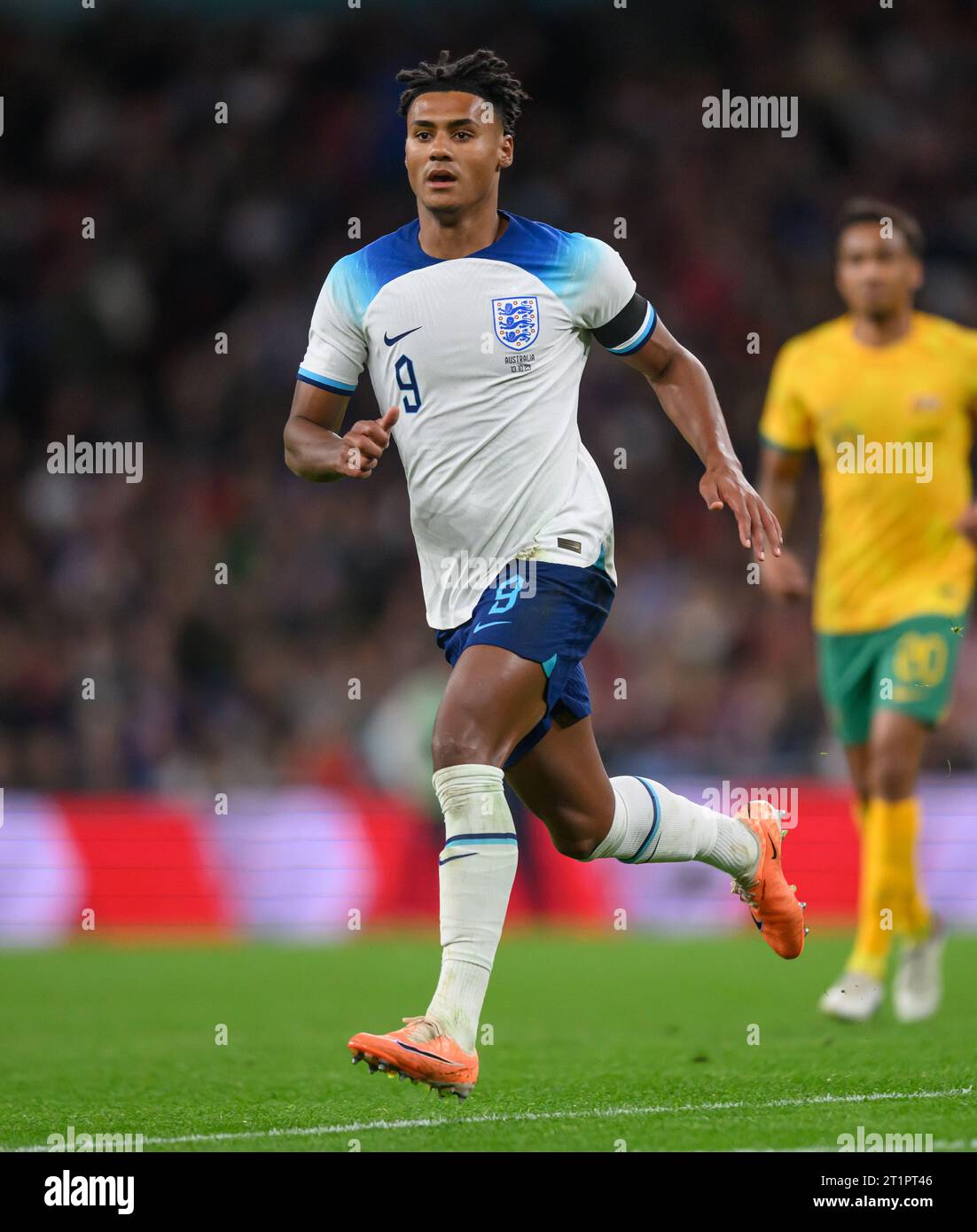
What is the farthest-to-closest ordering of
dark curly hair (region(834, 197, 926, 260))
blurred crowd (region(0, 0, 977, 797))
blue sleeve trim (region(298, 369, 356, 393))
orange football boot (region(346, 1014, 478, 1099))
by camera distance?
1. blurred crowd (region(0, 0, 977, 797))
2. dark curly hair (region(834, 197, 926, 260))
3. blue sleeve trim (region(298, 369, 356, 393))
4. orange football boot (region(346, 1014, 478, 1099))

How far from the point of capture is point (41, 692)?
1512cm

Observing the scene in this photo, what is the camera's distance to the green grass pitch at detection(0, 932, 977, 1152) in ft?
15.2

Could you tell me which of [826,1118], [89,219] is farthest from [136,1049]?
[89,219]

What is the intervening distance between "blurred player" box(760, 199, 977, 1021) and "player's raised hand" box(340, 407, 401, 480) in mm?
2964

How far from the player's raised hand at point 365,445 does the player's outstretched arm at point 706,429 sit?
0.90m

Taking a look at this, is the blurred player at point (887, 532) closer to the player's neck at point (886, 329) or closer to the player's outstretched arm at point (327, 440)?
the player's neck at point (886, 329)

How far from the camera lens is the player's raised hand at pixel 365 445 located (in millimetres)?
4734

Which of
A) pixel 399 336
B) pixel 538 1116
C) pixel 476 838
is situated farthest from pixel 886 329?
pixel 538 1116

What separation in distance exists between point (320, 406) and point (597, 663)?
393 inches

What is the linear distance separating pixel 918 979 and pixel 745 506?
3160 mm

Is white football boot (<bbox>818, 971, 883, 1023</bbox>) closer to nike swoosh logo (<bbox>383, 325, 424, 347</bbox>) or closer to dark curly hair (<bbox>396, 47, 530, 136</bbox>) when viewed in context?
nike swoosh logo (<bbox>383, 325, 424, 347</bbox>)

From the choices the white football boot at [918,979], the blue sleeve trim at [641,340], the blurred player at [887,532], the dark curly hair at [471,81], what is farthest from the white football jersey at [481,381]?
the white football boot at [918,979]

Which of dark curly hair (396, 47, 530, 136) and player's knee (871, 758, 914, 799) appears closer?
dark curly hair (396, 47, 530, 136)

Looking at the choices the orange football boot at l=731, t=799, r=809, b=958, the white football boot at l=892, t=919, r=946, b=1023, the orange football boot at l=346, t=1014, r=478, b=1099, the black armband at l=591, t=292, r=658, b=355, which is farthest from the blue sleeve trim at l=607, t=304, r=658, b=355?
the white football boot at l=892, t=919, r=946, b=1023
